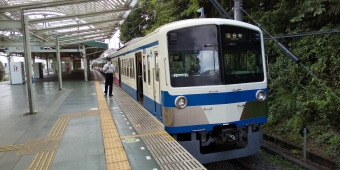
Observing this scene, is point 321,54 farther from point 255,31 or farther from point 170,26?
point 170,26

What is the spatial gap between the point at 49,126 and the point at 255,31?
5155mm

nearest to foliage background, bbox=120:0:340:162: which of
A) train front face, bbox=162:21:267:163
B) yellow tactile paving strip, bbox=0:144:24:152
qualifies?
train front face, bbox=162:21:267:163

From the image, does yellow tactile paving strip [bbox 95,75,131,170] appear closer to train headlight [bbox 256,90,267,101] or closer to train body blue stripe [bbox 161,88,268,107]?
train body blue stripe [bbox 161,88,268,107]

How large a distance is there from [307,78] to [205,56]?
4.63 metres

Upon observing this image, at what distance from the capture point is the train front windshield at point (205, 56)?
4.61 m

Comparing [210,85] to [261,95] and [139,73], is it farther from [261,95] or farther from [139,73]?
[139,73]

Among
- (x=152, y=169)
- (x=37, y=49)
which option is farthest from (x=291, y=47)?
(x=37, y=49)

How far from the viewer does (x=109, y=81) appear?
11.0 meters

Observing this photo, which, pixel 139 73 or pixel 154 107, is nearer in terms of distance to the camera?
pixel 154 107

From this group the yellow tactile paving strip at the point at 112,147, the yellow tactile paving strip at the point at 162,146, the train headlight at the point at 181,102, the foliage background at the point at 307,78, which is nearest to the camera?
the yellow tactile paving strip at the point at 162,146

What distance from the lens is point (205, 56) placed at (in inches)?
185

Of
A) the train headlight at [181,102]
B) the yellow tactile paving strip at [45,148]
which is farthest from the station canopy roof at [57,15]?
the train headlight at [181,102]

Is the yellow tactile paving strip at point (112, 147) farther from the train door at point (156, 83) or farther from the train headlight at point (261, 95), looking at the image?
the train headlight at point (261, 95)

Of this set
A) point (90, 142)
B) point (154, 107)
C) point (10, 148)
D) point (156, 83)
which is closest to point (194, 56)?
point (156, 83)
